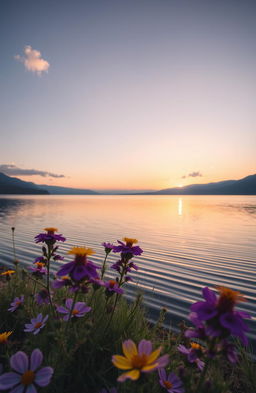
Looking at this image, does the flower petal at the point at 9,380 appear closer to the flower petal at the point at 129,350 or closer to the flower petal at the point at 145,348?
the flower petal at the point at 129,350

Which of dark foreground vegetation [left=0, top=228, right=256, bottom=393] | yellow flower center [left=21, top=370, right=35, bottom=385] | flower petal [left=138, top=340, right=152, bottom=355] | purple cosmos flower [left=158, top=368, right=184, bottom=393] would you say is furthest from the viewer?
purple cosmos flower [left=158, top=368, right=184, bottom=393]

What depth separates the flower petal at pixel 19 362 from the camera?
1.76 meters

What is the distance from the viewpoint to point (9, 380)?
5.67 ft

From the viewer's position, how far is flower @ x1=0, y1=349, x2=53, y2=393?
5.45 feet

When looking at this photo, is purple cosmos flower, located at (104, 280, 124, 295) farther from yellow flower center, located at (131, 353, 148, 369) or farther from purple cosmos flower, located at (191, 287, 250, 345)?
purple cosmos flower, located at (191, 287, 250, 345)

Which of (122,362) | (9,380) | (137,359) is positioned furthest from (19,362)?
(137,359)

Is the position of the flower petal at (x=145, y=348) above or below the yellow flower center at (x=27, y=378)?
above

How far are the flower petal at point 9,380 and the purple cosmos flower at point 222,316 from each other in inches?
61.7

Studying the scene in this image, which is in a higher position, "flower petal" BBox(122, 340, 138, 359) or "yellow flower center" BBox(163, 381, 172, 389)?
"flower petal" BBox(122, 340, 138, 359)

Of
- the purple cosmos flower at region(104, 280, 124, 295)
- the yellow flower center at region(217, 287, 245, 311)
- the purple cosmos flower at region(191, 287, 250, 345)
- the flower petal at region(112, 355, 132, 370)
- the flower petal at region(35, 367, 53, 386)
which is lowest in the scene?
the flower petal at region(35, 367, 53, 386)

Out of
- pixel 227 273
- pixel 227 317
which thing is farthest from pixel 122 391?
pixel 227 273

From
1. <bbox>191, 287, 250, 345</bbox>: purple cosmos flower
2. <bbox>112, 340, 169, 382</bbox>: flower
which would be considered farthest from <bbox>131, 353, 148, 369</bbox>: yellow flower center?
<bbox>191, 287, 250, 345</bbox>: purple cosmos flower

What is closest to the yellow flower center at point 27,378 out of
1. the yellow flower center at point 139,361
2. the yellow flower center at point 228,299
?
the yellow flower center at point 139,361

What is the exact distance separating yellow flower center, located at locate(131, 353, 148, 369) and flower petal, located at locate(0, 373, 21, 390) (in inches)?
39.6
